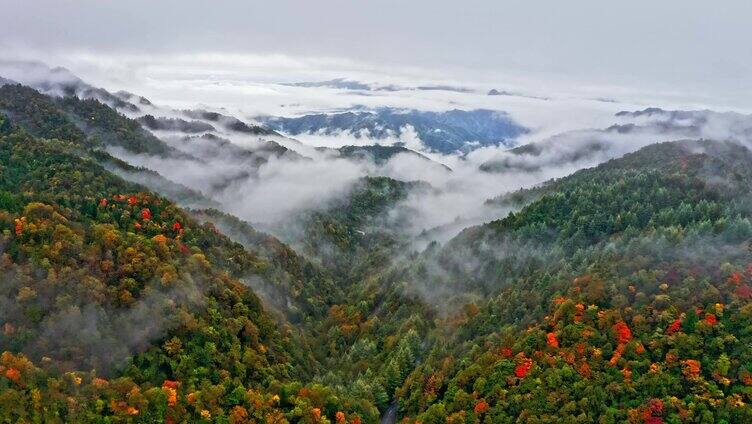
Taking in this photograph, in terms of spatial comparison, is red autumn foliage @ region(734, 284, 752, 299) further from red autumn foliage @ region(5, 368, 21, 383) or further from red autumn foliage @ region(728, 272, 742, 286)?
red autumn foliage @ region(5, 368, 21, 383)

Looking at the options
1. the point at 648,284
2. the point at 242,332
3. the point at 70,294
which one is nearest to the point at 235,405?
the point at 242,332

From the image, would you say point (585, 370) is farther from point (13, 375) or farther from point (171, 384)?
point (13, 375)

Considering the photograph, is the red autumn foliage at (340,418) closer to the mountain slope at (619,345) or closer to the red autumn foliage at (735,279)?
the mountain slope at (619,345)

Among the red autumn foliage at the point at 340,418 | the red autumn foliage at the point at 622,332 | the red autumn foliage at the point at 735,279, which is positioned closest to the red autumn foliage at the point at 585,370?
the red autumn foliage at the point at 622,332

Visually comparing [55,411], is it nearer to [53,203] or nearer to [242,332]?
[242,332]

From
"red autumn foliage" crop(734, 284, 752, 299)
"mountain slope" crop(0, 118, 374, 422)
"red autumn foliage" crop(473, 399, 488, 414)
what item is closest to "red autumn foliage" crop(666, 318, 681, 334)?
"red autumn foliage" crop(734, 284, 752, 299)
